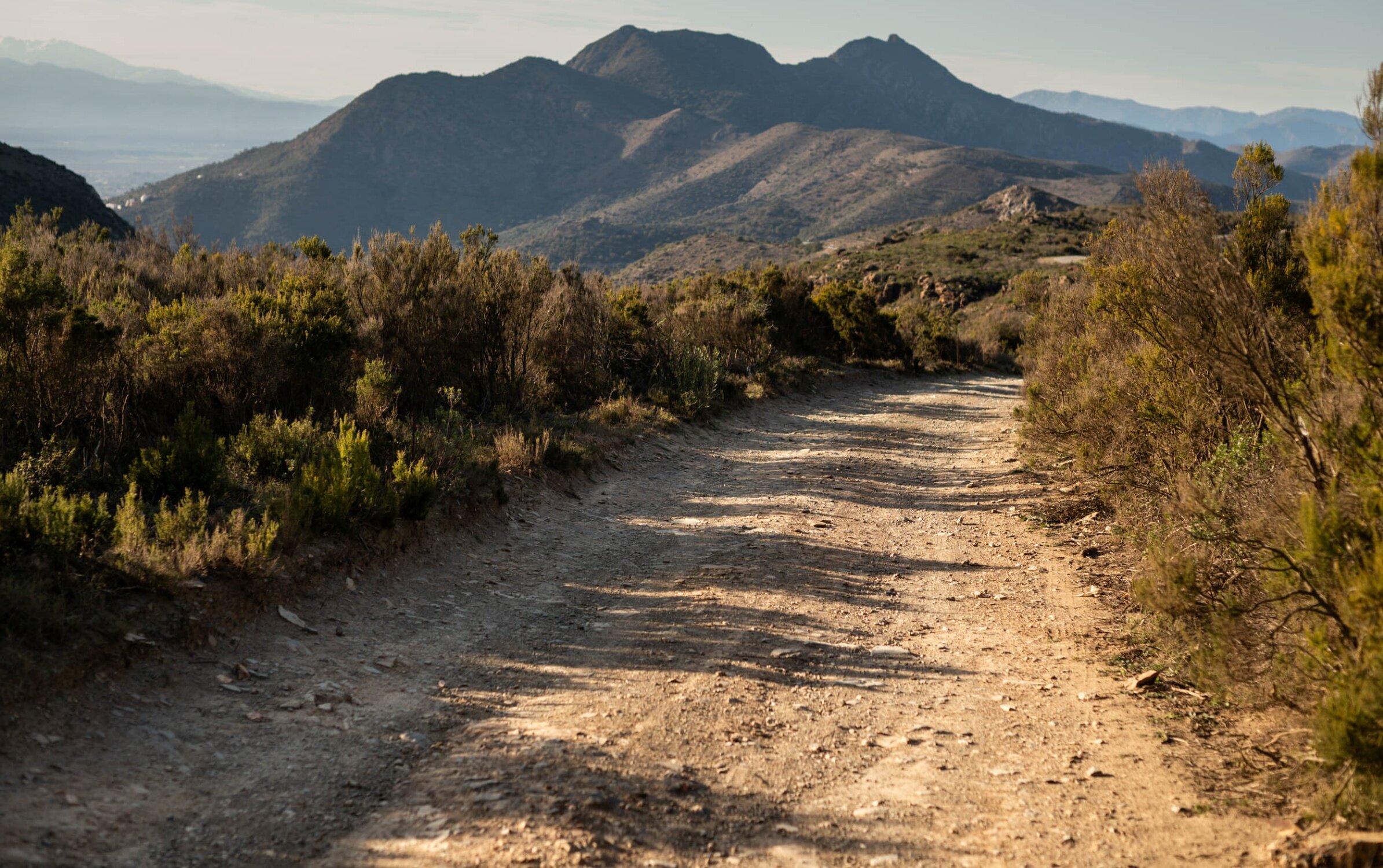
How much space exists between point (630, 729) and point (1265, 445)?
4.68 m

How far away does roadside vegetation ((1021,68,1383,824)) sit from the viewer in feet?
12.1

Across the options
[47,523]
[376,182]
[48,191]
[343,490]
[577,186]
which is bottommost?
[343,490]

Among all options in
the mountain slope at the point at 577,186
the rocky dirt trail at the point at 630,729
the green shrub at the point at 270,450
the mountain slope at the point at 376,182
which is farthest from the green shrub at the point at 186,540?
the mountain slope at the point at 376,182

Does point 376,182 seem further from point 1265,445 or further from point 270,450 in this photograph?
point 1265,445

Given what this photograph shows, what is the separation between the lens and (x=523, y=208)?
177 metres

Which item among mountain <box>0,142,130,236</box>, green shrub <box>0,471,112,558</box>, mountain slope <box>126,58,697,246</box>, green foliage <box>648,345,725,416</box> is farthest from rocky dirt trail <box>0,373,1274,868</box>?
mountain slope <box>126,58,697,246</box>

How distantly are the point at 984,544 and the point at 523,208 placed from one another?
179m

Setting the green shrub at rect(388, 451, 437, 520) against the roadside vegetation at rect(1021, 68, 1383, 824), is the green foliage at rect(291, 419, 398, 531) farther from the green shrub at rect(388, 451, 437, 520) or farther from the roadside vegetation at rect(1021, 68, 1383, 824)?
the roadside vegetation at rect(1021, 68, 1383, 824)

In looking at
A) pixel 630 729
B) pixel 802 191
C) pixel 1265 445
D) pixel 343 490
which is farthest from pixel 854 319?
pixel 802 191

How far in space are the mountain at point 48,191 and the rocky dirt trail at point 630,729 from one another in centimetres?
3473

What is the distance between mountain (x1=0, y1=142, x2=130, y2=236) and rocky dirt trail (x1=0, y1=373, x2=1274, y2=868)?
34.7 metres

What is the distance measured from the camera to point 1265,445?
584 centimetres

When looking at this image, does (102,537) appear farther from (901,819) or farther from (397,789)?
(901,819)

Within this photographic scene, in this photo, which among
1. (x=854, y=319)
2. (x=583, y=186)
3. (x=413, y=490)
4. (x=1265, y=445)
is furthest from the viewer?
(x=583, y=186)
